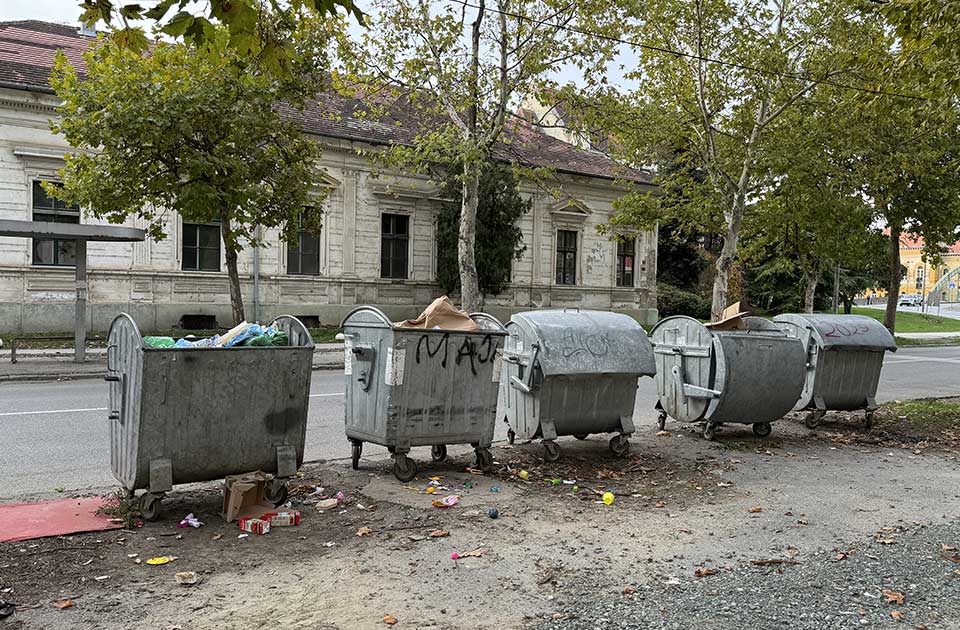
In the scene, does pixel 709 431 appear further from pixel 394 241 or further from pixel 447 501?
pixel 394 241

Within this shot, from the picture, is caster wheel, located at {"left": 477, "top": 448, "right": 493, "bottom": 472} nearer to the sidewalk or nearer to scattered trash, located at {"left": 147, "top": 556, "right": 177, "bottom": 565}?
scattered trash, located at {"left": 147, "top": 556, "right": 177, "bottom": 565}

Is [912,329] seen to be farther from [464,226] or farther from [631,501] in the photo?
[631,501]

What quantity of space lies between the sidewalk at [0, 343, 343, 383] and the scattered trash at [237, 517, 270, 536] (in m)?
9.83

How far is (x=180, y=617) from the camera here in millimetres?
3791

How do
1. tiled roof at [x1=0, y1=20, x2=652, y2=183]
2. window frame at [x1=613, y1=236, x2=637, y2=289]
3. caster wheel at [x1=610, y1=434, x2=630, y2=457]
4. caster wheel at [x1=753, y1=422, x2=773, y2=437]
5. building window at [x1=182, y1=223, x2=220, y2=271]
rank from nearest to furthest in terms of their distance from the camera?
caster wheel at [x1=610, y1=434, x2=630, y2=457] < caster wheel at [x1=753, y1=422, x2=773, y2=437] < tiled roof at [x1=0, y1=20, x2=652, y2=183] < building window at [x1=182, y1=223, x2=220, y2=271] < window frame at [x1=613, y1=236, x2=637, y2=289]

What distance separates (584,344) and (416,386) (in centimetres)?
193

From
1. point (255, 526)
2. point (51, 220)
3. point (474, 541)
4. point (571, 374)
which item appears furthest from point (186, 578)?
point (51, 220)

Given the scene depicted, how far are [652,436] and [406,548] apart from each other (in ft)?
16.3

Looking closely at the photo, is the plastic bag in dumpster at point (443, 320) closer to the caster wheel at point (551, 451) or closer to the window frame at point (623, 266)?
the caster wheel at point (551, 451)

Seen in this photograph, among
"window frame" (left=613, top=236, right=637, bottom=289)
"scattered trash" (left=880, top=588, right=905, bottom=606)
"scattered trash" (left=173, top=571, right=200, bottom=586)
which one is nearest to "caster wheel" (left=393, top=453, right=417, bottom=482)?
"scattered trash" (left=173, top=571, right=200, bottom=586)

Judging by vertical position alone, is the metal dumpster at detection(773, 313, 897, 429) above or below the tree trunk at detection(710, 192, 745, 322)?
below

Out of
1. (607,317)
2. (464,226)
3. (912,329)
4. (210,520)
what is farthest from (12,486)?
(912,329)

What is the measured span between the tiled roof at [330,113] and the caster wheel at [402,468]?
1432 cm

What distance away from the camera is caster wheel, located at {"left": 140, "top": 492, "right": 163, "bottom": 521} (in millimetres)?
5191
